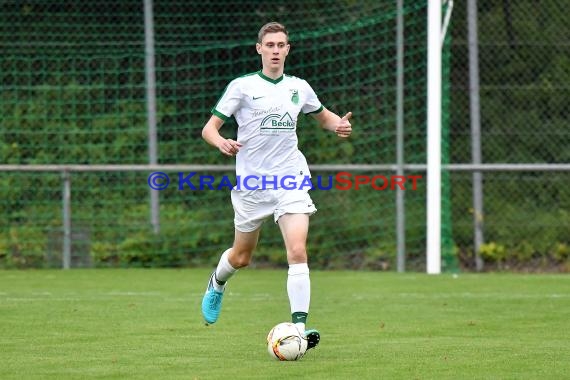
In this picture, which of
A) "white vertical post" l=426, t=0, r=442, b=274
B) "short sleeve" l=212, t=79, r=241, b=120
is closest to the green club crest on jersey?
"short sleeve" l=212, t=79, r=241, b=120

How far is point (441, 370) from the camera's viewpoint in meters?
5.79

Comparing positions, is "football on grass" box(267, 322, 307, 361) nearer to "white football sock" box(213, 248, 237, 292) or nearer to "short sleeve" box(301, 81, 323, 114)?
"white football sock" box(213, 248, 237, 292)

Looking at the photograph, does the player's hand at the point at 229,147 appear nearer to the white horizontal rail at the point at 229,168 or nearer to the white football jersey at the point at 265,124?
the white football jersey at the point at 265,124

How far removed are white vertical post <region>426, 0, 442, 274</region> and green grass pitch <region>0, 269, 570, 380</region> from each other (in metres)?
0.50

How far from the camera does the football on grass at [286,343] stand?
6.25 meters

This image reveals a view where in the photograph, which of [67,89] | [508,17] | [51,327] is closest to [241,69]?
[67,89]

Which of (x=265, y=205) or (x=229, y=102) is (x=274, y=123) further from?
(x=265, y=205)

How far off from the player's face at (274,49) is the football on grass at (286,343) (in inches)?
62.8

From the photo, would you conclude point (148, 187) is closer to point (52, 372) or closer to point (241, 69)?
point (241, 69)

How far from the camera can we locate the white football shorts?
23.0ft

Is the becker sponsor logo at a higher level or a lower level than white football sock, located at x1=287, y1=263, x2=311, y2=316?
higher

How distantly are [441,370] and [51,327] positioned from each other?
9.65ft

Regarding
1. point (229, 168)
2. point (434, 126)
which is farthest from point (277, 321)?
point (229, 168)

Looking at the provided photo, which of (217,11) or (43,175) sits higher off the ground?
(217,11)
